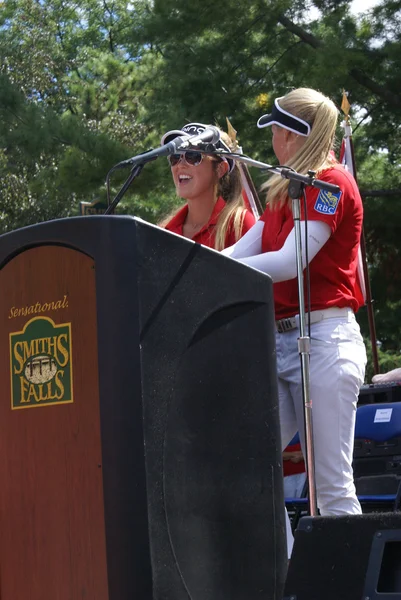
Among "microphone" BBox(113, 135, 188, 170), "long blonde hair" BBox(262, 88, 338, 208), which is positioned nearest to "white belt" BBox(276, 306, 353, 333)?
"long blonde hair" BBox(262, 88, 338, 208)

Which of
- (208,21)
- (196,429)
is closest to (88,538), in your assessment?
(196,429)

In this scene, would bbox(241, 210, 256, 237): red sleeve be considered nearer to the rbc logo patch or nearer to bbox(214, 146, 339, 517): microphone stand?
the rbc logo patch

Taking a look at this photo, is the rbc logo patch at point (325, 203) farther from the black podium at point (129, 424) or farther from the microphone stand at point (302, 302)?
the black podium at point (129, 424)

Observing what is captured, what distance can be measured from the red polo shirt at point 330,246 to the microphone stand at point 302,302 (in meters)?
0.15

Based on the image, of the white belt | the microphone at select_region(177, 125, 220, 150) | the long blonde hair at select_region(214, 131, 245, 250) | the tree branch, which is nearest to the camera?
the microphone at select_region(177, 125, 220, 150)

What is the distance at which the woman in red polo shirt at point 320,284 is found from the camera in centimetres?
312

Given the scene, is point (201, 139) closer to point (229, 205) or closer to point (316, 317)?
point (316, 317)

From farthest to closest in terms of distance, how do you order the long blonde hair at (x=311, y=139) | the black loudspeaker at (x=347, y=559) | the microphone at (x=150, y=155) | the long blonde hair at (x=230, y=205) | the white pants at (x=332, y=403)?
the long blonde hair at (x=230, y=205) < the long blonde hair at (x=311, y=139) < the white pants at (x=332, y=403) < the microphone at (x=150, y=155) < the black loudspeaker at (x=347, y=559)

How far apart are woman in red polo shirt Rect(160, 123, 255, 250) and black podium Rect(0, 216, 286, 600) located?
108 centimetres

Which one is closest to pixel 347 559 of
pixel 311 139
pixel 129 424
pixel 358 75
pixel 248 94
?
pixel 129 424

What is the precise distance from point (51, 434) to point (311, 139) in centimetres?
142

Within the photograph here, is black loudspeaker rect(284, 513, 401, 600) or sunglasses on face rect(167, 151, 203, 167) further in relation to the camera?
sunglasses on face rect(167, 151, 203, 167)

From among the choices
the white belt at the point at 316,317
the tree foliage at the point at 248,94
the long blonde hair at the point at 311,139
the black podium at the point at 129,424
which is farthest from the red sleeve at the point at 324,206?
the tree foliage at the point at 248,94

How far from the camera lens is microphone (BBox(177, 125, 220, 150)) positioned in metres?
2.85
